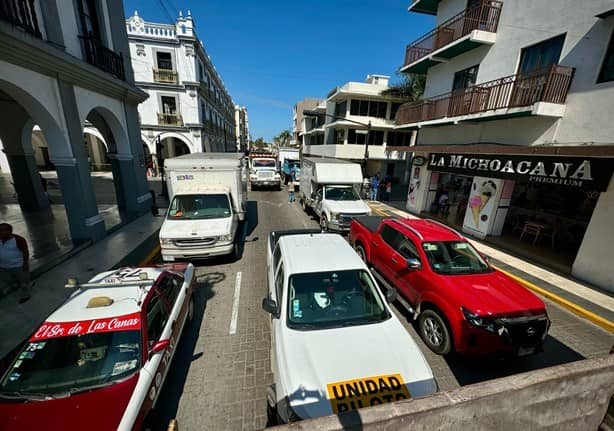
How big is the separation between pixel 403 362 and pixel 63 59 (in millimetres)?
10480

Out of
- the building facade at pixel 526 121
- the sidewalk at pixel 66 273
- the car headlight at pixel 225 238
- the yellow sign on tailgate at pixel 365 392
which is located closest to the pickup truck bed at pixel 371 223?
the car headlight at pixel 225 238

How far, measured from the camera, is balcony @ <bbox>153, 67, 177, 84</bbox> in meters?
21.8

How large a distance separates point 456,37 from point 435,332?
43.2 ft

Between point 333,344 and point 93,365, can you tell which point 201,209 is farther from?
point 333,344

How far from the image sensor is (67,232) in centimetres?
866

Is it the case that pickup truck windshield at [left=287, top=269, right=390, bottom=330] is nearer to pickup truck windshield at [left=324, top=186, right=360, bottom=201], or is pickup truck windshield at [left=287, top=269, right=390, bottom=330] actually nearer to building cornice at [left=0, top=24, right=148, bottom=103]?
pickup truck windshield at [left=324, top=186, right=360, bottom=201]

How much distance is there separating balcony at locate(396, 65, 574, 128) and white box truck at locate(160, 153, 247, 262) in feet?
31.5

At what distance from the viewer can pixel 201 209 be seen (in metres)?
7.70

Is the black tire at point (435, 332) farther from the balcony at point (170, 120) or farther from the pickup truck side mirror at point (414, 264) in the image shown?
the balcony at point (170, 120)

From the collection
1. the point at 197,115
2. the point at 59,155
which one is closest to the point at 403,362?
the point at 59,155

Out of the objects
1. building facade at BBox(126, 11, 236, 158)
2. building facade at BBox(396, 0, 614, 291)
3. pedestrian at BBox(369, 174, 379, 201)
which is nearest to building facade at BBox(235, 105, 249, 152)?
building facade at BBox(126, 11, 236, 158)

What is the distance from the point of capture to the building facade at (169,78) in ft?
69.3

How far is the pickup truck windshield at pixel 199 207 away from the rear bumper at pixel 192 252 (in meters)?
1.15

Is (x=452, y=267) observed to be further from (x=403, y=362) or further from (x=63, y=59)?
(x=63, y=59)
